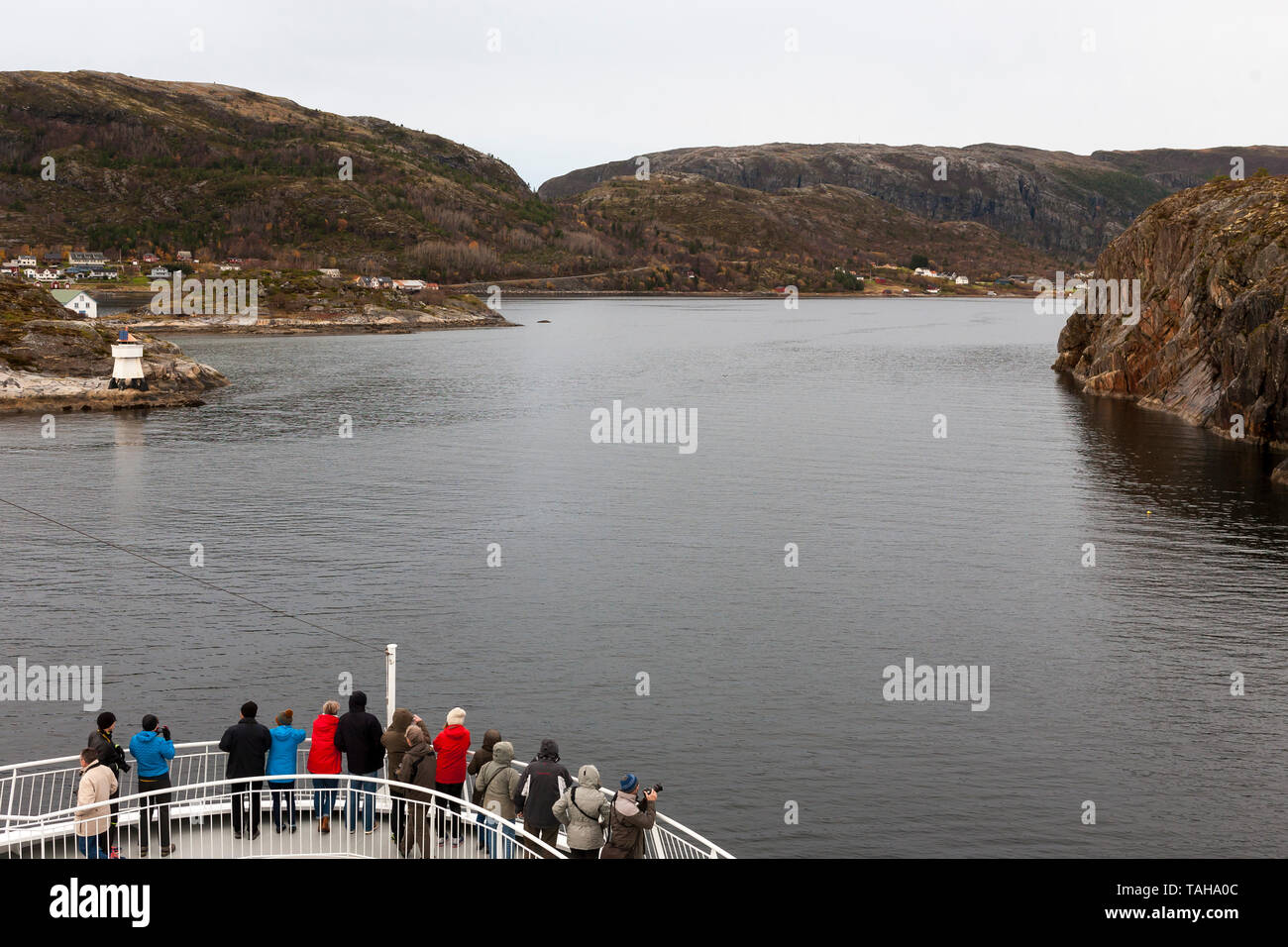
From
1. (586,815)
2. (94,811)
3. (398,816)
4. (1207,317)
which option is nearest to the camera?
(586,815)

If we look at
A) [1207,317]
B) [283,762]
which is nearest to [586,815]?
[283,762]

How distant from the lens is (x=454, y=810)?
19859 millimetres

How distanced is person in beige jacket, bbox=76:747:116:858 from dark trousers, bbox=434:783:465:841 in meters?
4.84

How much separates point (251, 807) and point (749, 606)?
89.4 ft

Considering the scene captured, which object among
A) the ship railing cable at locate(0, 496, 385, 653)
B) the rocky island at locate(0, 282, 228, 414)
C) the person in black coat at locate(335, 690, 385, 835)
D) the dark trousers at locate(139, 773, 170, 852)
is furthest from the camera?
the rocky island at locate(0, 282, 228, 414)

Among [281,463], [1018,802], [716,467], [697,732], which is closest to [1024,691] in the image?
[1018,802]

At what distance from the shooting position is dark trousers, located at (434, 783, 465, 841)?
1903 centimetres

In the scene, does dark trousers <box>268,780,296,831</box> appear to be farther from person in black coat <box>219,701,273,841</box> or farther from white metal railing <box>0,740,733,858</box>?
person in black coat <box>219,701,273,841</box>

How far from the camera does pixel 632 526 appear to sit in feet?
189

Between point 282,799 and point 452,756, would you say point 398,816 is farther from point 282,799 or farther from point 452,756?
point 282,799

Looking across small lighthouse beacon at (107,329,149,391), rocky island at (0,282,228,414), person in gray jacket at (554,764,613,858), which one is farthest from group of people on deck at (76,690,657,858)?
small lighthouse beacon at (107,329,149,391)
